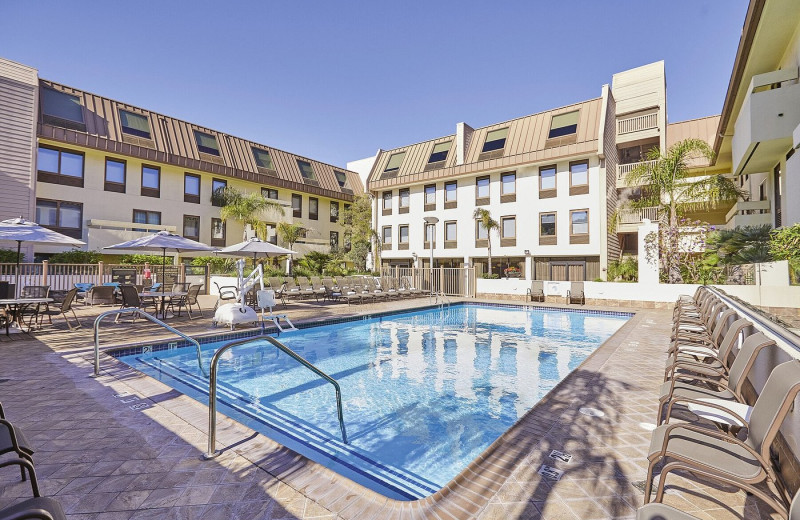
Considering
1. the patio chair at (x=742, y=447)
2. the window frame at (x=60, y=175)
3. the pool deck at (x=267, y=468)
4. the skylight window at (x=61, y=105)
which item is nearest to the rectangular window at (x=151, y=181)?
the window frame at (x=60, y=175)

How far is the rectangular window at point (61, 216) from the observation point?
61.7ft

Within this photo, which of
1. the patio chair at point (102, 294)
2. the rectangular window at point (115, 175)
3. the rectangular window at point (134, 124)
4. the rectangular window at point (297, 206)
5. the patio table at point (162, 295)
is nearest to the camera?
the patio table at point (162, 295)

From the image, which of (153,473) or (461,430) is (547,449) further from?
(153,473)

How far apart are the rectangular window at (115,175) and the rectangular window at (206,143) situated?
453 cm

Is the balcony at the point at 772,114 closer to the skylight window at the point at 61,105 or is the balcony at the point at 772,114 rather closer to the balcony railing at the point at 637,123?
the balcony railing at the point at 637,123

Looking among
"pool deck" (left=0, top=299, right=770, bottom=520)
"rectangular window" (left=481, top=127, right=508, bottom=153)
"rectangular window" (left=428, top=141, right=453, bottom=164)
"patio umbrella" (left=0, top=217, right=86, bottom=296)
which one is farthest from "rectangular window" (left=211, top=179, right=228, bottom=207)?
"pool deck" (left=0, top=299, right=770, bottom=520)

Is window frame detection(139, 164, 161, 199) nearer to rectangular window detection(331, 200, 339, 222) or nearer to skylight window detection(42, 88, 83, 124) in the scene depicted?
skylight window detection(42, 88, 83, 124)

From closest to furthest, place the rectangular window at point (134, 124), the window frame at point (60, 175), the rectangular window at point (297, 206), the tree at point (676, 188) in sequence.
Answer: the tree at point (676, 188)
the window frame at point (60, 175)
the rectangular window at point (134, 124)
the rectangular window at point (297, 206)

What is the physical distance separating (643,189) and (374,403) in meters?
22.8

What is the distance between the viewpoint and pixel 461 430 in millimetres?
4758

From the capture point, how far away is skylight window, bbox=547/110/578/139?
21800 mm

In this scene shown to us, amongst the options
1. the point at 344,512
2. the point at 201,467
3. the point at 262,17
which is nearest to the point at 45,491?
the point at 201,467

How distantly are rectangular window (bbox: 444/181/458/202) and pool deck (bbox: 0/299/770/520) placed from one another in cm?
2169

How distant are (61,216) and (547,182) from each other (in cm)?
2619
